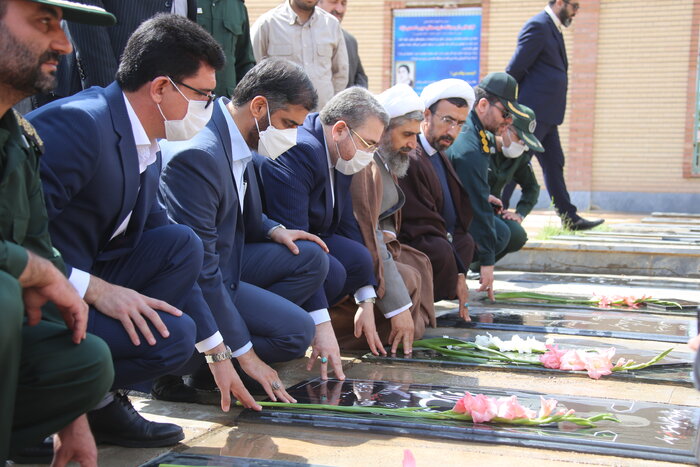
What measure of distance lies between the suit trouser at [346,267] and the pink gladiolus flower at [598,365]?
1.14m

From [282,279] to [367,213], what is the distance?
2.88ft

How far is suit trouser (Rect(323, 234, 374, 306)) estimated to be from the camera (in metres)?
4.30

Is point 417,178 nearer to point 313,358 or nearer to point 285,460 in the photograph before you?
point 313,358

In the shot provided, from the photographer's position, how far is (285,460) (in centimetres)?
279

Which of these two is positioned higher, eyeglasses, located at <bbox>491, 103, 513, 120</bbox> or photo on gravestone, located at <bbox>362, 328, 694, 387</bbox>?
eyeglasses, located at <bbox>491, 103, 513, 120</bbox>

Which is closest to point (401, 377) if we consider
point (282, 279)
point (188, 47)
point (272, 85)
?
point (282, 279)

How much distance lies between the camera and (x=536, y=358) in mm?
4387

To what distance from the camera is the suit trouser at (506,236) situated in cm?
671

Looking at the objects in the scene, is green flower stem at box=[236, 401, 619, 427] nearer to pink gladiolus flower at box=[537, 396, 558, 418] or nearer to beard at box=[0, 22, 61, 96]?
pink gladiolus flower at box=[537, 396, 558, 418]

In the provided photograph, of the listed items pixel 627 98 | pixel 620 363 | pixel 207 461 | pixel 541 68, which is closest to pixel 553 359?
pixel 620 363

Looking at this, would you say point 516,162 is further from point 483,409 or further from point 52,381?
point 52,381

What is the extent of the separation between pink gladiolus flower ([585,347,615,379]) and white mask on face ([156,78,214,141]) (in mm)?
2172

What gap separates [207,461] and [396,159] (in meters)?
2.61

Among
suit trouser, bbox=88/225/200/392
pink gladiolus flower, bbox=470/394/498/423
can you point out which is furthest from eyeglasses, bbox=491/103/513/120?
suit trouser, bbox=88/225/200/392
